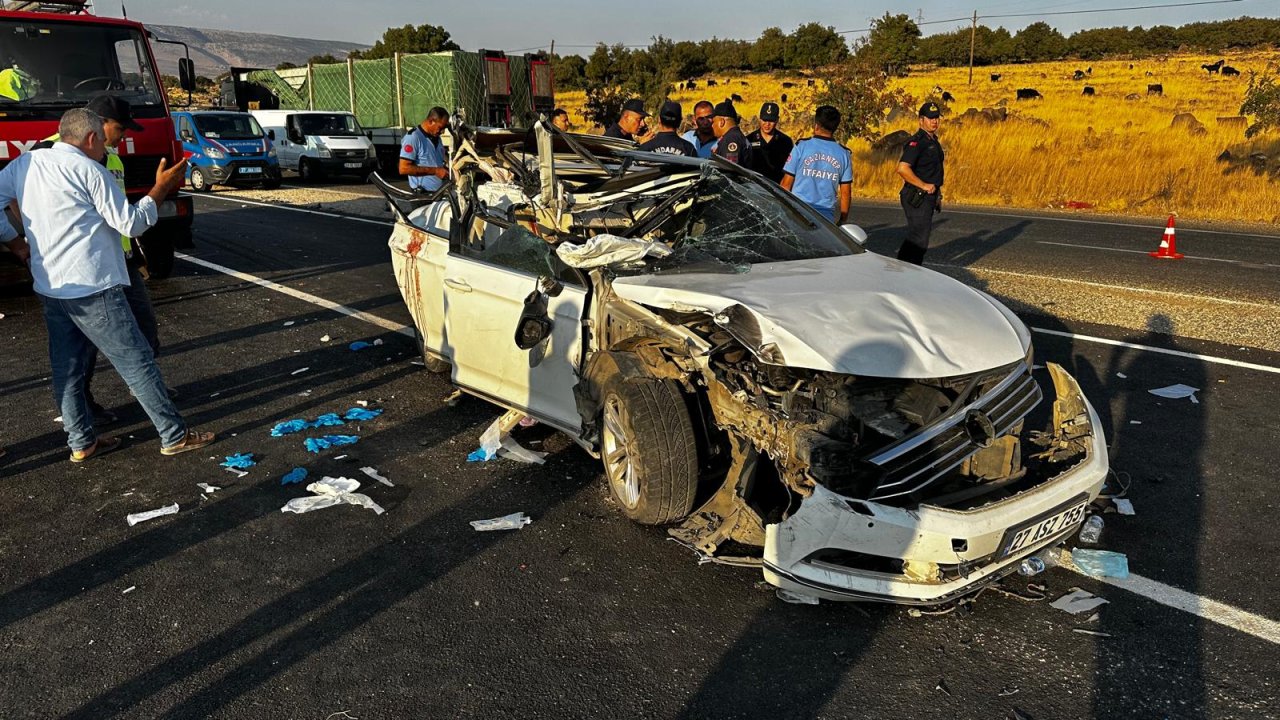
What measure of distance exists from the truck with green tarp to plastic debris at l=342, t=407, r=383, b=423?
652 inches

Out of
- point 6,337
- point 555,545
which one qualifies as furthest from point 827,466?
point 6,337

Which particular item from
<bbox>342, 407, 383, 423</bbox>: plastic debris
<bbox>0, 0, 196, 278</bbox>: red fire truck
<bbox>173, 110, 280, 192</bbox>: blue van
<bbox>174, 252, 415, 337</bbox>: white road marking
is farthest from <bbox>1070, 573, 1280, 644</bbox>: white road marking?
<bbox>173, 110, 280, 192</bbox>: blue van

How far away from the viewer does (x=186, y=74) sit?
35.3ft

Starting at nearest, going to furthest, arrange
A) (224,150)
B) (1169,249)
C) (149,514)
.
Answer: (149,514) → (1169,249) → (224,150)

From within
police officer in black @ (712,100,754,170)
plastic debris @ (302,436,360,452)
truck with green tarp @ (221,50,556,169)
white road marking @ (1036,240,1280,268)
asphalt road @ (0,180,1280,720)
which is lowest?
asphalt road @ (0,180,1280,720)

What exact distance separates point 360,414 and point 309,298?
149 inches

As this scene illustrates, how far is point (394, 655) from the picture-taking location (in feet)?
10.2

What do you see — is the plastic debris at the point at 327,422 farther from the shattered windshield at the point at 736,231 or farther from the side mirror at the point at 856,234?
the side mirror at the point at 856,234

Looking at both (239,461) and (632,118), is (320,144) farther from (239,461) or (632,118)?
(239,461)

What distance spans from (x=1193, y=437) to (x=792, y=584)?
322cm

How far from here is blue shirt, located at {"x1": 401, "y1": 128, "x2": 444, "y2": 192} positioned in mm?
9281

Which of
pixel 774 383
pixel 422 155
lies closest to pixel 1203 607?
pixel 774 383

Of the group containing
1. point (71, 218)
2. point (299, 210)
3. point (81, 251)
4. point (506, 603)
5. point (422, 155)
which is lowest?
point (506, 603)

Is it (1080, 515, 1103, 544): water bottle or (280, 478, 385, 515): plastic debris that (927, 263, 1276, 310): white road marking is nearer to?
(1080, 515, 1103, 544): water bottle
